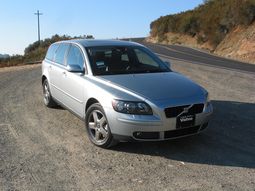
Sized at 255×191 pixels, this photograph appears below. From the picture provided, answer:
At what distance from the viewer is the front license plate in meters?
6.13

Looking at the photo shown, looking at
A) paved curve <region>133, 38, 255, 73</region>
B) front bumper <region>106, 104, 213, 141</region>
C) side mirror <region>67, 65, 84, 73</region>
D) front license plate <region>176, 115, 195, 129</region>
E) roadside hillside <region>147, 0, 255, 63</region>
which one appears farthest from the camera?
roadside hillside <region>147, 0, 255, 63</region>

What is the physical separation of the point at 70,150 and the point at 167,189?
2.04 m

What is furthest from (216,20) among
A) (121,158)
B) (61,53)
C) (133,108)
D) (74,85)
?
(121,158)

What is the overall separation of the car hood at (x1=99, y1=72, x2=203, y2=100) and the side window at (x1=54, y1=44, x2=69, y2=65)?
1868 millimetres

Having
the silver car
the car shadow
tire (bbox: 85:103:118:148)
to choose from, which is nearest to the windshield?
the silver car

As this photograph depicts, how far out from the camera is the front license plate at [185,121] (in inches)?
241

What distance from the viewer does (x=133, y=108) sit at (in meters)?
6.09

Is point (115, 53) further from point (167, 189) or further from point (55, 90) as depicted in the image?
point (167, 189)

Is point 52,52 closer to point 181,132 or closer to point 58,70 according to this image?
point 58,70

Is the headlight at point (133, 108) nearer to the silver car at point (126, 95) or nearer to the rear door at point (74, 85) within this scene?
the silver car at point (126, 95)

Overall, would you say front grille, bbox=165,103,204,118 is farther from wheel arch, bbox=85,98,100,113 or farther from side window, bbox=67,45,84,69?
side window, bbox=67,45,84,69

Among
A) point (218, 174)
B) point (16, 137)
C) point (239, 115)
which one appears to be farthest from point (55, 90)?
point (218, 174)

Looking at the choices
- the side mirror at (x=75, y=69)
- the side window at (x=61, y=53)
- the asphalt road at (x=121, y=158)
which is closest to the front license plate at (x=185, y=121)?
the asphalt road at (x=121, y=158)

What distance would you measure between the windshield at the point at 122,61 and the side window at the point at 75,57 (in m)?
0.21
